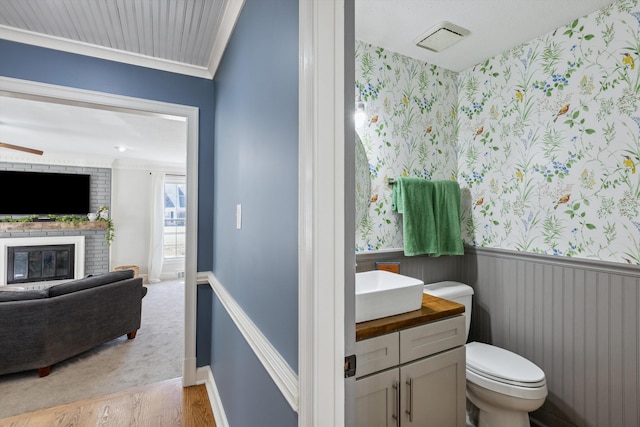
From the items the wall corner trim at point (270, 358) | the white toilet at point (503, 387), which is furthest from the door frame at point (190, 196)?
the white toilet at point (503, 387)

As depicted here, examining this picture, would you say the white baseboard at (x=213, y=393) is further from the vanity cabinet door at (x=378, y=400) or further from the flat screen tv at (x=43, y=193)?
the flat screen tv at (x=43, y=193)

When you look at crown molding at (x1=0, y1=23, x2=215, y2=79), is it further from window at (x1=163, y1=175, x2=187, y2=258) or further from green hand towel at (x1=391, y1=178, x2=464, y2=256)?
window at (x1=163, y1=175, x2=187, y2=258)

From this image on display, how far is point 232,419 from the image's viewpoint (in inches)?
62.1

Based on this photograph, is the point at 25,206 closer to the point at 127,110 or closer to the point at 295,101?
the point at 127,110

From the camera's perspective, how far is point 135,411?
6.66 ft

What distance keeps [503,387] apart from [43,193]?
6915 millimetres

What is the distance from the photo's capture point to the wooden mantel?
16.5ft

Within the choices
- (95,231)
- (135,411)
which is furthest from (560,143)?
(95,231)

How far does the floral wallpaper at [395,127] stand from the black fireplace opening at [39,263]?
5979 mm

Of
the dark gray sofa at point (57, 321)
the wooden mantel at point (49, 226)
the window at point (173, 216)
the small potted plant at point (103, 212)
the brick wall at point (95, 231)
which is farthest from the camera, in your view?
the window at point (173, 216)

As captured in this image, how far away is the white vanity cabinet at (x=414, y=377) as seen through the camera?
118cm

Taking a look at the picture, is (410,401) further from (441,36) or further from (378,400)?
(441,36)

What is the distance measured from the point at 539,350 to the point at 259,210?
196cm

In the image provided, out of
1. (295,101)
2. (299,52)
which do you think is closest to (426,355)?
(295,101)
